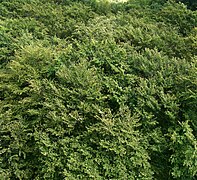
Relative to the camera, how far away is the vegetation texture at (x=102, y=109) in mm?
3836

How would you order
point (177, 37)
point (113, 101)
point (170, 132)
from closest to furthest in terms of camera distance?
point (170, 132), point (113, 101), point (177, 37)

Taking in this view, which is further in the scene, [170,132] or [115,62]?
[115,62]

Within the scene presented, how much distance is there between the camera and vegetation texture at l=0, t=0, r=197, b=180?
3.84 meters

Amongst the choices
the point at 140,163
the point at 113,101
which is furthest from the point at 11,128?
the point at 140,163

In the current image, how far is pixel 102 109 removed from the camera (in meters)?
4.15

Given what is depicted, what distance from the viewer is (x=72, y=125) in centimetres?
399

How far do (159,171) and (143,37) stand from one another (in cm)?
254

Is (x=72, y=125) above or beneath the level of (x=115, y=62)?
beneath

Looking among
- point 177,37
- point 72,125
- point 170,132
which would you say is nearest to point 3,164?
point 72,125

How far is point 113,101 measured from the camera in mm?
4340

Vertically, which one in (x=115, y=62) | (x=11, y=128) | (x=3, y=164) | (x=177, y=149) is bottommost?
(x=3, y=164)

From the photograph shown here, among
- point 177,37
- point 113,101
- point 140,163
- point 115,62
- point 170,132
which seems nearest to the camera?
point 140,163

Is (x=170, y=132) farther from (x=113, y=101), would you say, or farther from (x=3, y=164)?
(x=3, y=164)

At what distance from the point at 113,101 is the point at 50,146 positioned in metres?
1.15
